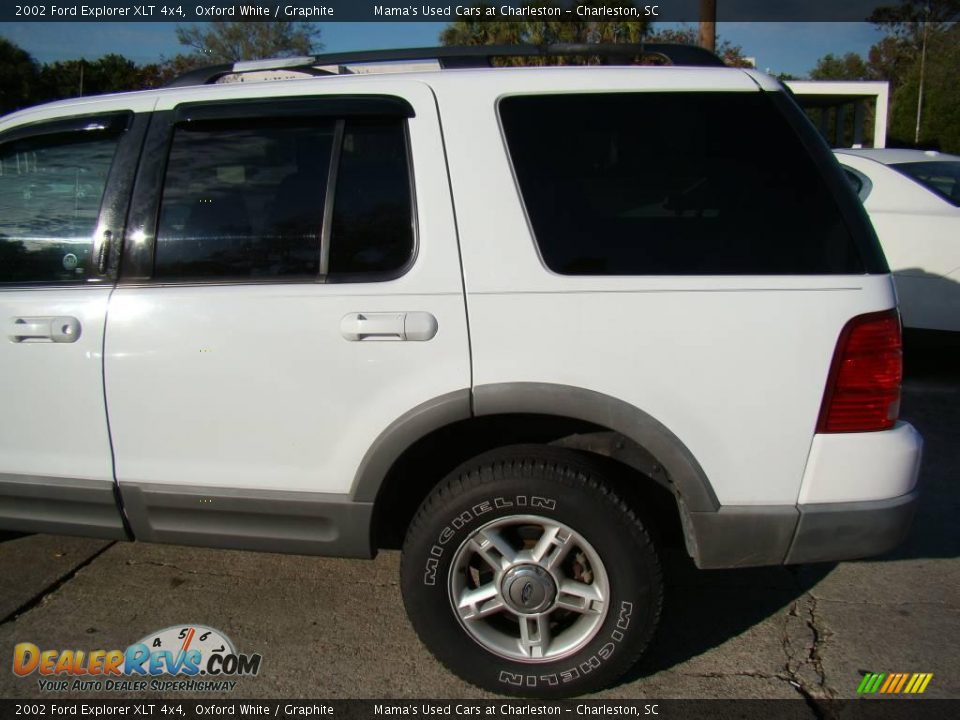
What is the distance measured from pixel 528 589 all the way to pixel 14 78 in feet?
→ 94.1

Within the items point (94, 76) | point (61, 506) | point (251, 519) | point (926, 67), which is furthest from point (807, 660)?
point (926, 67)

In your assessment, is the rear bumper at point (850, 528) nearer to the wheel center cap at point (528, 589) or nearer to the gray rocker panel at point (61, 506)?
the wheel center cap at point (528, 589)

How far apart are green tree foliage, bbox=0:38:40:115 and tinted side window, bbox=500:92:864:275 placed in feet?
88.2

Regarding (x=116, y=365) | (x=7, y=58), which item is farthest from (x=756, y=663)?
(x=7, y=58)

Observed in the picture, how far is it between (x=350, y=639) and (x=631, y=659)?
1.09 metres

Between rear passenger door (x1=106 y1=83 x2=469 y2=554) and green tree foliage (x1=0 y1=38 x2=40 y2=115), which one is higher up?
green tree foliage (x1=0 y1=38 x2=40 y2=115)

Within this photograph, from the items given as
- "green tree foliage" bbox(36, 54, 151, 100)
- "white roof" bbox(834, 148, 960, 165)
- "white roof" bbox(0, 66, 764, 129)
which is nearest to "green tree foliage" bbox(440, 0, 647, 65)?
"white roof" bbox(834, 148, 960, 165)

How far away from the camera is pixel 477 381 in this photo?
2.38m

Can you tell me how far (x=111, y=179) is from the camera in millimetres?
2688

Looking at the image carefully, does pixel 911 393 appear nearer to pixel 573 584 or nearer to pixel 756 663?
pixel 756 663

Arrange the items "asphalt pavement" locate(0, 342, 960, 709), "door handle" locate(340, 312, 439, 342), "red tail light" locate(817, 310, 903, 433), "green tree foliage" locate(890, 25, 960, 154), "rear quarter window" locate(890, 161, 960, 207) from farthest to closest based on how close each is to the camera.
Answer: "green tree foliage" locate(890, 25, 960, 154) < "rear quarter window" locate(890, 161, 960, 207) < "asphalt pavement" locate(0, 342, 960, 709) < "door handle" locate(340, 312, 439, 342) < "red tail light" locate(817, 310, 903, 433)

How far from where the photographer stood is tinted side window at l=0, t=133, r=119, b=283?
273cm

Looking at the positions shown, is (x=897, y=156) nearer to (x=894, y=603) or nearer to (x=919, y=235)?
(x=919, y=235)

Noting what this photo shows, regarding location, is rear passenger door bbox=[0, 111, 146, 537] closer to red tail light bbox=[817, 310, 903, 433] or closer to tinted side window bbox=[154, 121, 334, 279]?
tinted side window bbox=[154, 121, 334, 279]
